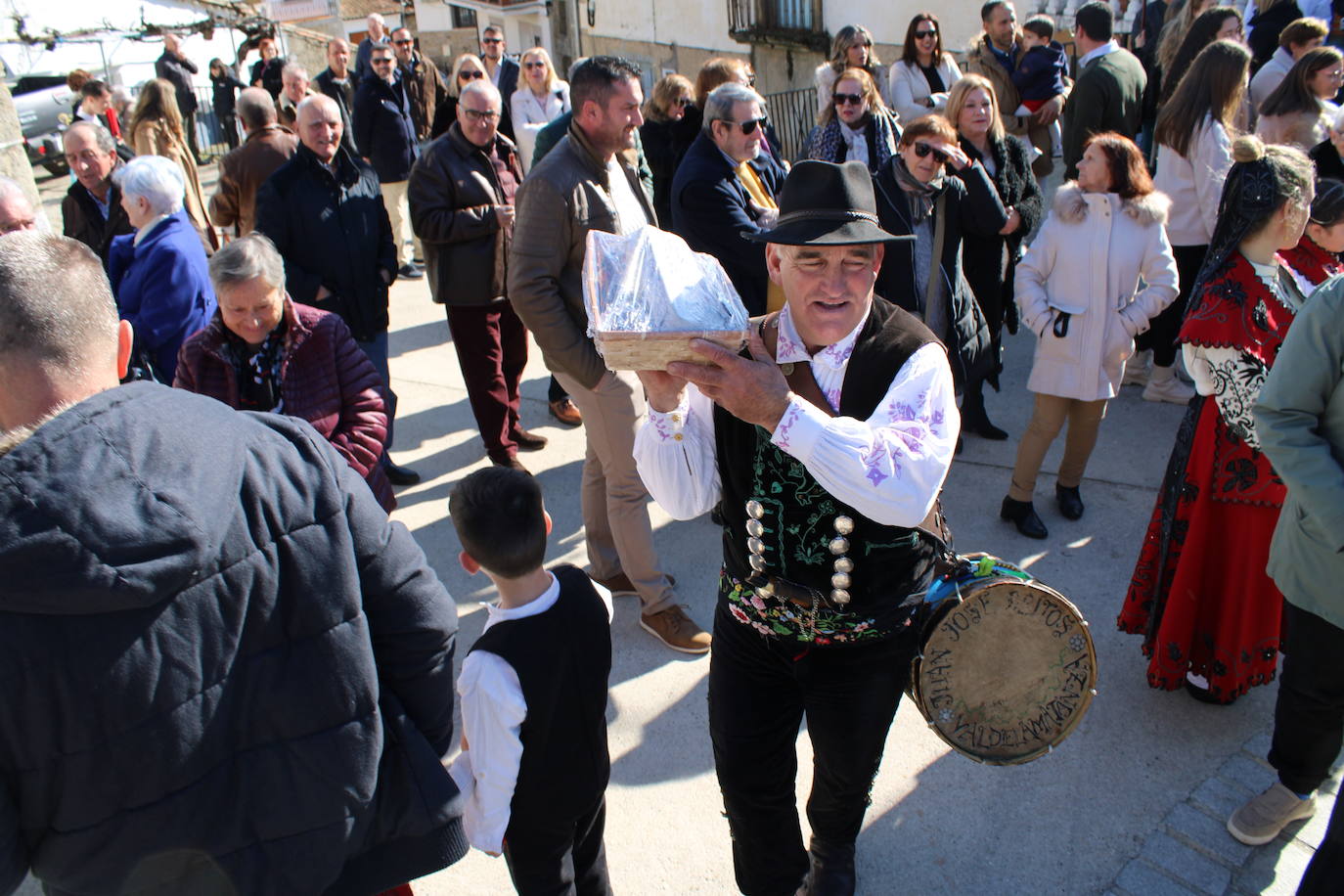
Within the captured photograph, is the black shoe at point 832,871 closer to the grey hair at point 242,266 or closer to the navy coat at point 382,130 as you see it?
the grey hair at point 242,266

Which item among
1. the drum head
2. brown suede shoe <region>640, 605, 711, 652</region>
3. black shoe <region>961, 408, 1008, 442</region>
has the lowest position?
brown suede shoe <region>640, 605, 711, 652</region>

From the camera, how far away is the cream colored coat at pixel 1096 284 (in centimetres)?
426

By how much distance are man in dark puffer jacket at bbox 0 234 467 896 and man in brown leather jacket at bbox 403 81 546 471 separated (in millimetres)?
3311

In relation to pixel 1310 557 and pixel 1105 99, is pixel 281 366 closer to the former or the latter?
pixel 1310 557

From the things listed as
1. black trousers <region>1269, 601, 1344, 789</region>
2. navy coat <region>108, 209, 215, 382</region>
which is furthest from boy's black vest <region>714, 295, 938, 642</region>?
navy coat <region>108, 209, 215, 382</region>

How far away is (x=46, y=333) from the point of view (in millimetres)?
1526

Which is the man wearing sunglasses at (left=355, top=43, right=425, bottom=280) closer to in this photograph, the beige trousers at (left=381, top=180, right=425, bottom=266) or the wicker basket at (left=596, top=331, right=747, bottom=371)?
the beige trousers at (left=381, top=180, right=425, bottom=266)

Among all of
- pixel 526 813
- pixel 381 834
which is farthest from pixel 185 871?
pixel 526 813

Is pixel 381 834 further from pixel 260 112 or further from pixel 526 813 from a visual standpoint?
pixel 260 112

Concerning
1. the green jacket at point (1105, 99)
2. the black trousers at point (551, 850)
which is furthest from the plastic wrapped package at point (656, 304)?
the green jacket at point (1105, 99)

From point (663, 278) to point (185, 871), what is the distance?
1417mm

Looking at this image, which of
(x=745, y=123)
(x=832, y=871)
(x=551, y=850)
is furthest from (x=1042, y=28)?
(x=551, y=850)

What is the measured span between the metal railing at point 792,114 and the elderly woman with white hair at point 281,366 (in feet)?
38.0

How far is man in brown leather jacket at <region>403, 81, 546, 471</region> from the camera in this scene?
505 centimetres
